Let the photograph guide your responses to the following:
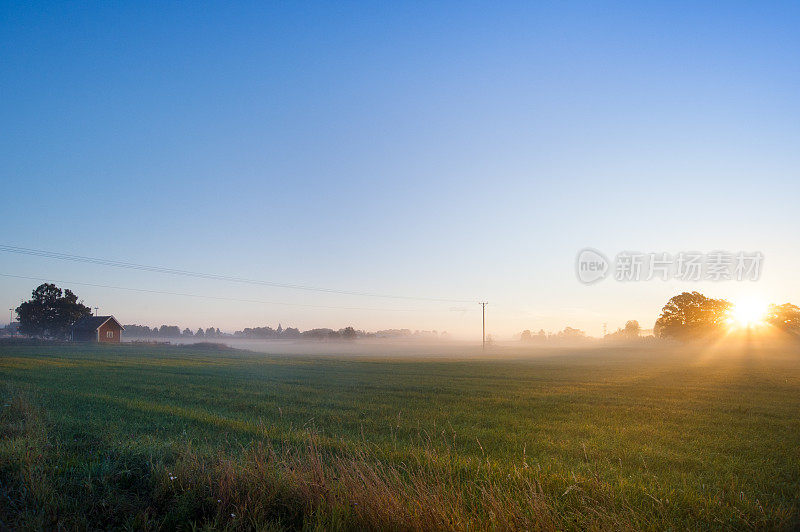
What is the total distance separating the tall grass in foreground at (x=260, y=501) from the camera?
17.8ft

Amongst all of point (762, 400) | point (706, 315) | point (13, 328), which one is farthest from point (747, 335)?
point (13, 328)

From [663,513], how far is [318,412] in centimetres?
1167

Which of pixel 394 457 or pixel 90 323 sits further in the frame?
pixel 90 323

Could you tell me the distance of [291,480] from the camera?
6332 millimetres

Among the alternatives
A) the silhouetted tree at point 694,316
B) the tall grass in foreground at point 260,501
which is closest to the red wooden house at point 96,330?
the tall grass in foreground at point 260,501

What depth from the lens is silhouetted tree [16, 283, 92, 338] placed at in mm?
92625

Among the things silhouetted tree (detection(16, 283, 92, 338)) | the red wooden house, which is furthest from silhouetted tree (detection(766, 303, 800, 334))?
silhouetted tree (detection(16, 283, 92, 338))

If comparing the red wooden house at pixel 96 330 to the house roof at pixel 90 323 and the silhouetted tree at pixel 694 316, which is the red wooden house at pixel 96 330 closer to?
the house roof at pixel 90 323

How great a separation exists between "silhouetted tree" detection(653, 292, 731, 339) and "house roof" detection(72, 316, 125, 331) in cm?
11968

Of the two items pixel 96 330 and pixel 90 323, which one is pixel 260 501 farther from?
pixel 90 323

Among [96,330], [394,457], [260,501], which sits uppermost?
[260,501]

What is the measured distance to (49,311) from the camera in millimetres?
93062

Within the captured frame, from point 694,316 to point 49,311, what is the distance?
139014 mm

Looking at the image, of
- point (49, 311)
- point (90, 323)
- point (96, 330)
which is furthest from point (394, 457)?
point (49, 311)
